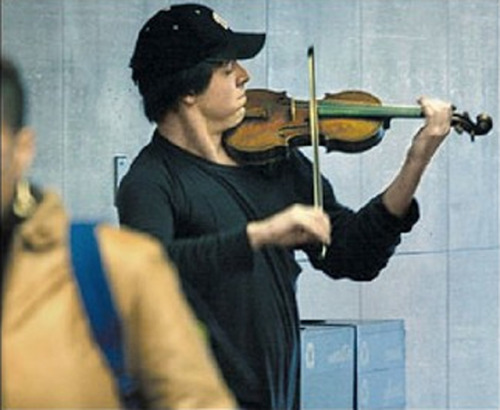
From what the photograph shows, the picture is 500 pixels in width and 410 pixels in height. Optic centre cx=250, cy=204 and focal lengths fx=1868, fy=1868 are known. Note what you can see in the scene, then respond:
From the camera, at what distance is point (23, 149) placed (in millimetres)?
2090

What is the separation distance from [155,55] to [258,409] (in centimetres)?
72

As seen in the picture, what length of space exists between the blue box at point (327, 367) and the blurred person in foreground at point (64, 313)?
9.89 feet

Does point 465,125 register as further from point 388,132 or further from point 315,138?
point 388,132

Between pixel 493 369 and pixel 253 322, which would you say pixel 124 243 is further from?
pixel 493 369

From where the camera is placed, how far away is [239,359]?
353 centimetres

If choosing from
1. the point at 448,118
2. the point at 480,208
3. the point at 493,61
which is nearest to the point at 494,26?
the point at 493,61

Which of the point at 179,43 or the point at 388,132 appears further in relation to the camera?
the point at 388,132

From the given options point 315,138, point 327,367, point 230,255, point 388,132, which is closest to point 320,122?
point 315,138

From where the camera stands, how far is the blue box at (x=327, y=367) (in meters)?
5.20

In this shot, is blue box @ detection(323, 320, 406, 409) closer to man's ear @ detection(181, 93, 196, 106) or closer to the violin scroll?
the violin scroll

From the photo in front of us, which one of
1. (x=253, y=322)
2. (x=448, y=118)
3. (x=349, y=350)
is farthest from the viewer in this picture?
(x=349, y=350)

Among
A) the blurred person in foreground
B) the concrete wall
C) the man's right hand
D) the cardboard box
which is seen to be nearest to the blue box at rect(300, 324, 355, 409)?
the cardboard box

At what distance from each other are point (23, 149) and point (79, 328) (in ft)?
0.69

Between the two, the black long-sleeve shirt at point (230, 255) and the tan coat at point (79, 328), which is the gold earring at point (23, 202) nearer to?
the tan coat at point (79, 328)
